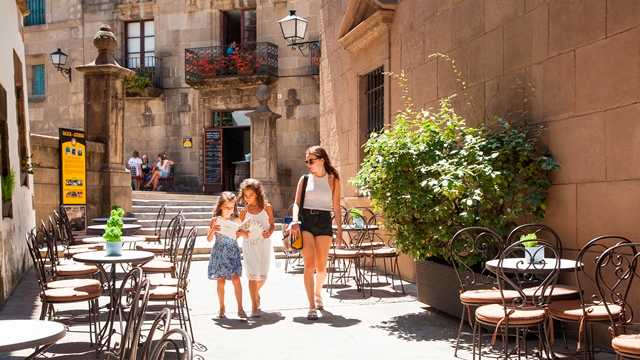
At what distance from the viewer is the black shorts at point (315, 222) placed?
622 cm

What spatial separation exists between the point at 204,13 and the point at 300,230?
18249mm

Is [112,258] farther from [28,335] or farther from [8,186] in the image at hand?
[8,186]

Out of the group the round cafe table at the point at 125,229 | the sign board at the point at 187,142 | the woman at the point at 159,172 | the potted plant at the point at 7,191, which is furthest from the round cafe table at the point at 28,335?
the sign board at the point at 187,142

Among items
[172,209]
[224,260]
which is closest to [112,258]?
[224,260]

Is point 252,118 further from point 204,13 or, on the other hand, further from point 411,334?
point 411,334

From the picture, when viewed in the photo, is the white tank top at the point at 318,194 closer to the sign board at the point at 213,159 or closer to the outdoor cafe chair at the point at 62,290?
the outdoor cafe chair at the point at 62,290

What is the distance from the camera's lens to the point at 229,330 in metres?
5.72

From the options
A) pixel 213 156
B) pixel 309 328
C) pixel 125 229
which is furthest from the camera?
pixel 213 156

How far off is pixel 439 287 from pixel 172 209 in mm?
10370

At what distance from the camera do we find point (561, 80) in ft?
17.7

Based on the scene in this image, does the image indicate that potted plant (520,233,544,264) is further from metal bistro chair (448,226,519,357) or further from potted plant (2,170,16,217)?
potted plant (2,170,16,217)

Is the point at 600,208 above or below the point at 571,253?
above

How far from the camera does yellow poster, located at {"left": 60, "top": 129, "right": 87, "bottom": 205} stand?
465 inches

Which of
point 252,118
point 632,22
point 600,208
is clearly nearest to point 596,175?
point 600,208
